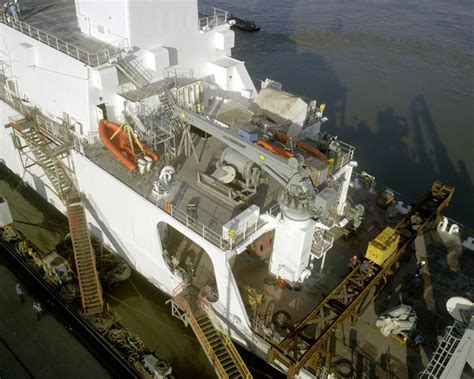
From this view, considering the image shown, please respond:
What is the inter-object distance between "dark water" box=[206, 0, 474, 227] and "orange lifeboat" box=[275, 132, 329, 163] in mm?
12763

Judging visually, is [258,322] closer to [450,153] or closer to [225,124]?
[225,124]

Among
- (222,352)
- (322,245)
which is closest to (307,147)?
(322,245)

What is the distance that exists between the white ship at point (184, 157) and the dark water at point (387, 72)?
32.0 ft

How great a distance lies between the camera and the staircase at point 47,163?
832 inches

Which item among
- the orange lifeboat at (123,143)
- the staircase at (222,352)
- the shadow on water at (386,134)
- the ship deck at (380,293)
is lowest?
the shadow on water at (386,134)

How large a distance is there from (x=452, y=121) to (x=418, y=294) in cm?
2171

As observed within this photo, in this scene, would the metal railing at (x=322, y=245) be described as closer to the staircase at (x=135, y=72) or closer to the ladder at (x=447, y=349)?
the ladder at (x=447, y=349)

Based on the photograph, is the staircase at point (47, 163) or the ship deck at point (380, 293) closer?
the ship deck at point (380, 293)

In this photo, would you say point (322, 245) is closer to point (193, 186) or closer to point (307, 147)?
point (307, 147)

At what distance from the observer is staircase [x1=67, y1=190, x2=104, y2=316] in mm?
19000

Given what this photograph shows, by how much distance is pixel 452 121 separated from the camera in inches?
1388

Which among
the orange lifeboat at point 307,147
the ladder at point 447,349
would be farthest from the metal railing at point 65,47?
the ladder at point 447,349

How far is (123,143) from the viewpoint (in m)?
19.7

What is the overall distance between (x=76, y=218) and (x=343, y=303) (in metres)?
11.9
